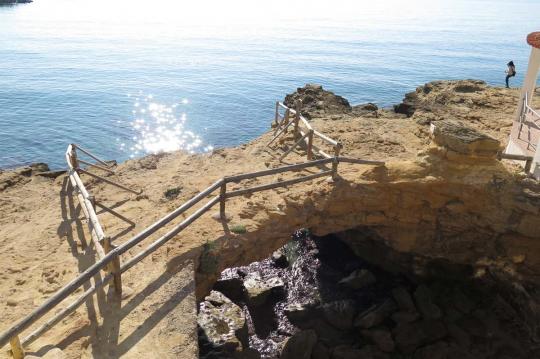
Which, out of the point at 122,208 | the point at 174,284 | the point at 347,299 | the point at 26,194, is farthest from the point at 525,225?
the point at 26,194

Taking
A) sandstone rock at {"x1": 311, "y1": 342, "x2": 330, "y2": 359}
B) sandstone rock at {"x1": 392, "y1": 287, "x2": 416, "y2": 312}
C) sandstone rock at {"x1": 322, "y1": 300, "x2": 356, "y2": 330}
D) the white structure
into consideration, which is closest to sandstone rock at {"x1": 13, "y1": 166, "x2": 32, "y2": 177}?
sandstone rock at {"x1": 322, "y1": 300, "x2": 356, "y2": 330}

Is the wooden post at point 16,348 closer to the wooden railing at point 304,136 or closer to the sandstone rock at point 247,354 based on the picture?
the sandstone rock at point 247,354

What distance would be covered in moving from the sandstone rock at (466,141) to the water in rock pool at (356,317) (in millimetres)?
5187

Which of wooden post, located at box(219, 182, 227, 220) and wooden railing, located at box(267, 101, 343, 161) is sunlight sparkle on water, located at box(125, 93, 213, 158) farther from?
wooden post, located at box(219, 182, 227, 220)

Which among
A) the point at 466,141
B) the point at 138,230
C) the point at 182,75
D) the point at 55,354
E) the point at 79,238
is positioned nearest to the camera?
the point at 55,354

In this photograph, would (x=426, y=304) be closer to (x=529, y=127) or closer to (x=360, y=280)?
(x=360, y=280)

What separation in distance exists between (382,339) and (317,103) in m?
14.2

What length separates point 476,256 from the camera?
1417 centimetres

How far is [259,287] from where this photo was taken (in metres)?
15.7

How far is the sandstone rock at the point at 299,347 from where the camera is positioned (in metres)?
13.0

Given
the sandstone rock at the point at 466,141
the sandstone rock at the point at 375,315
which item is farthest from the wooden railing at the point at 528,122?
the sandstone rock at the point at 375,315

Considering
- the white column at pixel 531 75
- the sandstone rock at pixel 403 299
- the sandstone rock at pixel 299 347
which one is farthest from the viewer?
the white column at pixel 531 75

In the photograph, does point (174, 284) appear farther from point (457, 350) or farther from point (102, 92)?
point (102, 92)

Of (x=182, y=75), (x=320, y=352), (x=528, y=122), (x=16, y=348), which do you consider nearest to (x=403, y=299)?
(x=320, y=352)
